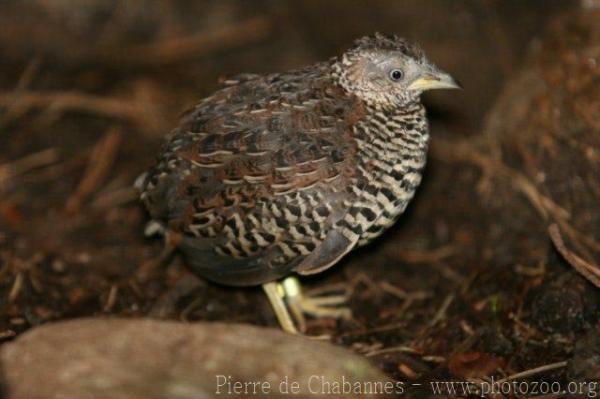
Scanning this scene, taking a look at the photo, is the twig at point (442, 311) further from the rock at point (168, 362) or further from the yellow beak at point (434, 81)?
the rock at point (168, 362)

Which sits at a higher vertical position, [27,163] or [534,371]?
[27,163]

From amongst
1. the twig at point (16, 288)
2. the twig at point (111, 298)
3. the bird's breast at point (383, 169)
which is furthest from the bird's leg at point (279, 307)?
the twig at point (16, 288)

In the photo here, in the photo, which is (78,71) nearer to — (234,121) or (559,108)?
(234,121)

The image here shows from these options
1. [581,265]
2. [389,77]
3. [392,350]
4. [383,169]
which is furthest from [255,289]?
[581,265]

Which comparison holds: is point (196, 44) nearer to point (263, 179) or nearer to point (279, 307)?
point (279, 307)

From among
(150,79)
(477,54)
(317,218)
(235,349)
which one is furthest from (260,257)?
(150,79)

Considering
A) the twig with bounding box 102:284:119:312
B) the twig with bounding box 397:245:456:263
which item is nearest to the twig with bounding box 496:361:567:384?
the twig with bounding box 397:245:456:263
